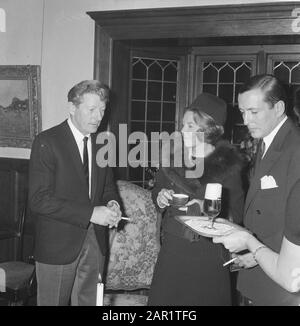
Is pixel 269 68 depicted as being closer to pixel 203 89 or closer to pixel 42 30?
pixel 203 89

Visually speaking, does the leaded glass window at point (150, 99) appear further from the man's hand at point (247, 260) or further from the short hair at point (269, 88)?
the man's hand at point (247, 260)

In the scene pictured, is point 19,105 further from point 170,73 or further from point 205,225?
point 205,225

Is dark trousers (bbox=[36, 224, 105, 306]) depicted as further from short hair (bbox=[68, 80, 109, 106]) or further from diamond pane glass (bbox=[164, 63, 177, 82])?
diamond pane glass (bbox=[164, 63, 177, 82])

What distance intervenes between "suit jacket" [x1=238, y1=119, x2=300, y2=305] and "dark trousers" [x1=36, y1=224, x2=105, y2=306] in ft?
2.91

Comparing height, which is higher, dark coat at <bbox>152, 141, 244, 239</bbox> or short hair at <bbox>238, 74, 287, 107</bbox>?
short hair at <bbox>238, 74, 287, 107</bbox>

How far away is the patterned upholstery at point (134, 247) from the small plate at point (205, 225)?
127 cm

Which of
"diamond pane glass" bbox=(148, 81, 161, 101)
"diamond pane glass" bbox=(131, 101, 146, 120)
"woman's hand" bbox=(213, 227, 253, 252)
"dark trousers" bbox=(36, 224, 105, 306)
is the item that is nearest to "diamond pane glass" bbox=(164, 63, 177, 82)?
"diamond pane glass" bbox=(148, 81, 161, 101)

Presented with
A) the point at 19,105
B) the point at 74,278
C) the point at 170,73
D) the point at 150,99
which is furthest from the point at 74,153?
the point at 170,73

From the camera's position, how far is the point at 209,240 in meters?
2.59

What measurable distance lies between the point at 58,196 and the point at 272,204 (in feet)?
3.70

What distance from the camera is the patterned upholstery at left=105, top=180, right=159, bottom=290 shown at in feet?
11.3

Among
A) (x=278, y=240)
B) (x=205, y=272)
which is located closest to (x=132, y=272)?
(x=205, y=272)
